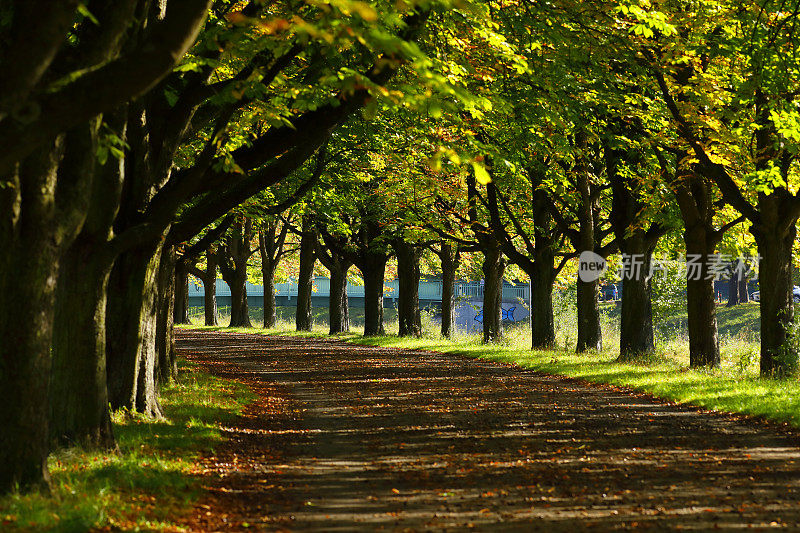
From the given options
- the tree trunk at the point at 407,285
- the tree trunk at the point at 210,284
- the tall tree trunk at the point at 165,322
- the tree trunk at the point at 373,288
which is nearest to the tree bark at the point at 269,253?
the tree trunk at the point at 210,284

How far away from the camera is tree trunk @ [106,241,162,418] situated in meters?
10.5

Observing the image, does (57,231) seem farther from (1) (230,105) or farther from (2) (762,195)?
(2) (762,195)

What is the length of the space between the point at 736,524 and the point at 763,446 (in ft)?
12.7

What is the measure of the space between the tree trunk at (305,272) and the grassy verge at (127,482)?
25.1 m

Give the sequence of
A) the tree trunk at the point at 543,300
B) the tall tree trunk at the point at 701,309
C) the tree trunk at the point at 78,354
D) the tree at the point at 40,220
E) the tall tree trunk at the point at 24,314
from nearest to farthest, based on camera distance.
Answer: the tree at the point at 40,220 < the tall tree trunk at the point at 24,314 < the tree trunk at the point at 78,354 < the tall tree trunk at the point at 701,309 < the tree trunk at the point at 543,300

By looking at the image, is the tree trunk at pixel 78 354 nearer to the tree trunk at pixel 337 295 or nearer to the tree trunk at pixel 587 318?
the tree trunk at pixel 587 318

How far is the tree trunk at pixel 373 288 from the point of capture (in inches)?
1362

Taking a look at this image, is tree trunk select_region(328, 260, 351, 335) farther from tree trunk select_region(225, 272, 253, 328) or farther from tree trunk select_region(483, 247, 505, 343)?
tree trunk select_region(483, 247, 505, 343)

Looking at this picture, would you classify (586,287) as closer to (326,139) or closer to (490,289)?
(490,289)

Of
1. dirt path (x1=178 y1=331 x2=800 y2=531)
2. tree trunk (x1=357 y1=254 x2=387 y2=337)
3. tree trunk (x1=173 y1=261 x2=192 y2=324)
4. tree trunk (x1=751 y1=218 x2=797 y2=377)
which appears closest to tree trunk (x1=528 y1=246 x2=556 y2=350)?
dirt path (x1=178 y1=331 x2=800 y2=531)

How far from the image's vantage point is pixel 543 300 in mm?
25641

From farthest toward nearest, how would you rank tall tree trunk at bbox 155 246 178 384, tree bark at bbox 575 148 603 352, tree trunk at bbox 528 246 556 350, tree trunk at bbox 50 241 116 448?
tree trunk at bbox 528 246 556 350
tree bark at bbox 575 148 603 352
tall tree trunk at bbox 155 246 178 384
tree trunk at bbox 50 241 116 448

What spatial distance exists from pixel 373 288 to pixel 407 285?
1.64m

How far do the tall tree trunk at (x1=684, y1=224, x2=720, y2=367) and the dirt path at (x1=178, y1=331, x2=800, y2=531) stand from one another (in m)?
4.48
